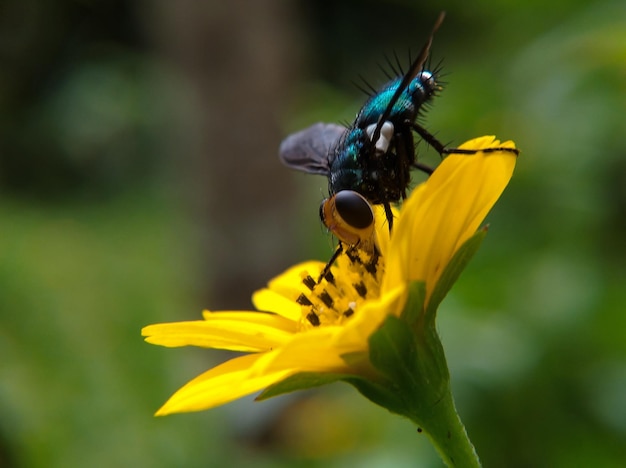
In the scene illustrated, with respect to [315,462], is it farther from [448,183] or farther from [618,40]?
[448,183]

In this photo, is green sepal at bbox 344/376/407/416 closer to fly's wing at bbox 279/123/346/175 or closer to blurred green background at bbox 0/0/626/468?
fly's wing at bbox 279/123/346/175

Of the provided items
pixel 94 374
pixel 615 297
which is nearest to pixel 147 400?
pixel 94 374

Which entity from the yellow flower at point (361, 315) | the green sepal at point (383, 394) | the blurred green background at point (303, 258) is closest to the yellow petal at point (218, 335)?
the yellow flower at point (361, 315)

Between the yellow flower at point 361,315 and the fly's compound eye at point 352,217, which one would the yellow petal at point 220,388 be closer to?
the yellow flower at point 361,315

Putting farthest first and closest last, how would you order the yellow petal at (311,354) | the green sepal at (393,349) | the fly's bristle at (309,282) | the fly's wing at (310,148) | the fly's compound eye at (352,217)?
the fly's wing at (310,148) → the fly's bristle at (309,282) → the fly's compound eye at (352,217) → the green sepal at (393,349) → the yellow petal at (311,354)

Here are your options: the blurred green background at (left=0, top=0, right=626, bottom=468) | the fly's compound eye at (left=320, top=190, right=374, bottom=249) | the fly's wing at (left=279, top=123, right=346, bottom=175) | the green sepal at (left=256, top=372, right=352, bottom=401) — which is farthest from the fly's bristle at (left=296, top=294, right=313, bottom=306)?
the blurred green background at (left=0, top=0, right=626, bottom=468)

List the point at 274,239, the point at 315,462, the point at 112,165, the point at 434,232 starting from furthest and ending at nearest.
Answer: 1. the point at 112,165
2. the point at 274,239
3. the point at 315,462
4. the point at 434,232
